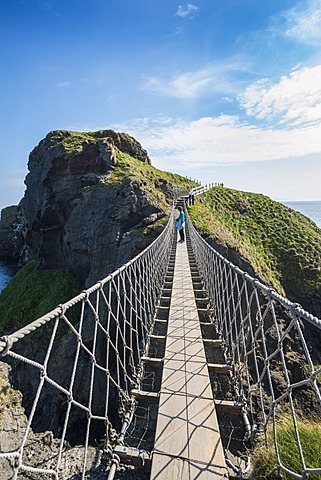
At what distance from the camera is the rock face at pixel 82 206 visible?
45.1ft

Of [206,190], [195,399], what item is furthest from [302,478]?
[206,190]

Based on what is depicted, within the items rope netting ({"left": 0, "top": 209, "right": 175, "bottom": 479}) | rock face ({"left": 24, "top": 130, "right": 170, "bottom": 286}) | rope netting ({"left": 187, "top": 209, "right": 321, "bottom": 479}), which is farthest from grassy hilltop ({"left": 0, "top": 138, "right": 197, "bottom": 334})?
rope netting ({"left": 187, "top": 209, "right": 321, "bottom": 479})

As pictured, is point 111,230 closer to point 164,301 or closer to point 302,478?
point 164,301

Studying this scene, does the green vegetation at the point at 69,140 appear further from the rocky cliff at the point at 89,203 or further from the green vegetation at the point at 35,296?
the green vegetation at the point at 35,296

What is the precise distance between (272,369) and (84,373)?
21.1ft

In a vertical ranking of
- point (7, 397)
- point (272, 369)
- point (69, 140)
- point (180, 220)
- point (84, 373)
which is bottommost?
point (84, 373)

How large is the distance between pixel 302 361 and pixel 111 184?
12344mm

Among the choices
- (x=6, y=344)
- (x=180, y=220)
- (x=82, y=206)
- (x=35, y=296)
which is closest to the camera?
(x=6, y=344)

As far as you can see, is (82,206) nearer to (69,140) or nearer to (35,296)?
(35,296)

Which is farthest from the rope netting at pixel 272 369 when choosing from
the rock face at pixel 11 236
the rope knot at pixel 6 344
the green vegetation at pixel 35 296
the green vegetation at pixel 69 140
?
the rock face at pixel 11 236

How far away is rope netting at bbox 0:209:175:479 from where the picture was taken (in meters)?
1.88

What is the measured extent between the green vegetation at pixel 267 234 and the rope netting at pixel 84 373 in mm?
5536

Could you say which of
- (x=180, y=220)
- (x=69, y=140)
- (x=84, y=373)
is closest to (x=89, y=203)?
(x=180, y=220)

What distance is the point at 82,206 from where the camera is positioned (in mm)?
16219
